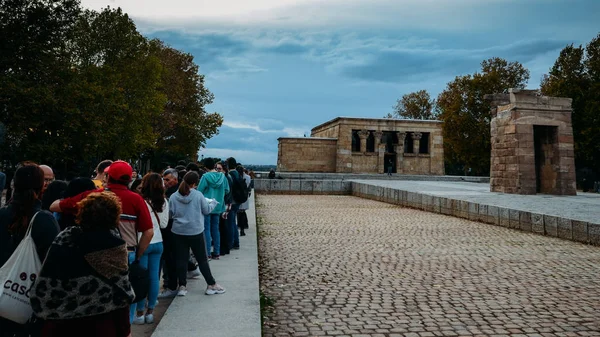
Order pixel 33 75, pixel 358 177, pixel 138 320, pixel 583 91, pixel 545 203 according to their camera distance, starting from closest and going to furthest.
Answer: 1. pixel 138 320
2. pixel 545 203
3. pixel 33 75
4. pixel 583 91
5. pixel 358 177

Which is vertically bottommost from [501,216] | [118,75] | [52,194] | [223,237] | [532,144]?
[501,216]

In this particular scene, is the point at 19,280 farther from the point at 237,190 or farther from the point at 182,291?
the point at 237,190

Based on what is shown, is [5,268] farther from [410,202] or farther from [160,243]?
[410,202]

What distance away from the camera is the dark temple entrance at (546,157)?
72.7 ft

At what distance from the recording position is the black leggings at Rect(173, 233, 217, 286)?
6.05 m

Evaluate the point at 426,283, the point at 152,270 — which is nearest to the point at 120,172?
the point at 152,270

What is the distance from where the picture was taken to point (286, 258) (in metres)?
9.17

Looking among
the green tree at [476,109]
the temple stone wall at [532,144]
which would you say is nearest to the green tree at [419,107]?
the green tree at [476,109]

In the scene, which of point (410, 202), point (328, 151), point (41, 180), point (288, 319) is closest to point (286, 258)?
point (288, 319)

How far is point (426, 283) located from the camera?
7.24m

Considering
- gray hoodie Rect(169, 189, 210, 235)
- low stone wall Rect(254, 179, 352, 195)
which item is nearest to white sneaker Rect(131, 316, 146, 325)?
gray hoodie Rect(169, 189, 210, 235)

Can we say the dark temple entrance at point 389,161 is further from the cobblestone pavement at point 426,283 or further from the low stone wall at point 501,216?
the cobblestone pavement at point 426,283

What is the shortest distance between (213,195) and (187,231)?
2195mm

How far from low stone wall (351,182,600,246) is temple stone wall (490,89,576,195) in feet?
15.7
